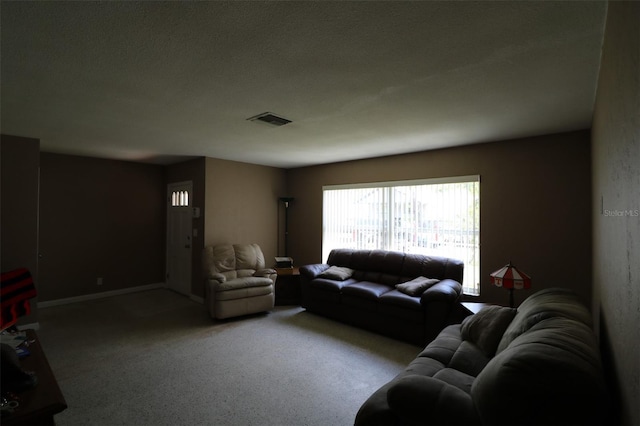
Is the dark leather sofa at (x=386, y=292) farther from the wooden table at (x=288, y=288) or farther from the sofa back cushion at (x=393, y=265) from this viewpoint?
the wooden table at (x=288, y=288)

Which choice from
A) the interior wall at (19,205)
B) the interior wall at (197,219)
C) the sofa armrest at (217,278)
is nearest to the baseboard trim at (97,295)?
the interior wall at (19,205)

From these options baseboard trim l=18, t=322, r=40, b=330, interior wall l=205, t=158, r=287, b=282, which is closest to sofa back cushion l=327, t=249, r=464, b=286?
interior wall l=205, t=158, r=287, b=282

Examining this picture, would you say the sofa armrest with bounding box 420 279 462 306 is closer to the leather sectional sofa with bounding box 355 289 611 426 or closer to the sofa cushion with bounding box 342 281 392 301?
the sofa cushion with bounding box 342 281 392 301

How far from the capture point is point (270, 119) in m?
3.05

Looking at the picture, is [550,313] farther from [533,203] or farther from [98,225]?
[98,225]

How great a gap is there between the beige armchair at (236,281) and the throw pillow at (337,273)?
86cm

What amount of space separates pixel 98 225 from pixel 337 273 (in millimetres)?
4396

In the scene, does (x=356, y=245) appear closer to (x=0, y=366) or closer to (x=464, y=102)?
(x=464, y=102)

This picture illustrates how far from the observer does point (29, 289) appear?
3672mm

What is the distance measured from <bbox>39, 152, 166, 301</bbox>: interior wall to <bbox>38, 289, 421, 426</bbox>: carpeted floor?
2.63 ft

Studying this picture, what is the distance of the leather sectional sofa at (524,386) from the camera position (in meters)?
1.14

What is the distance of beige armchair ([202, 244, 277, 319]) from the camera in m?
4.29

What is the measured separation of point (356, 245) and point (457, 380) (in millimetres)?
3582

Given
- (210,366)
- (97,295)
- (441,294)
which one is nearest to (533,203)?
(441,294)
